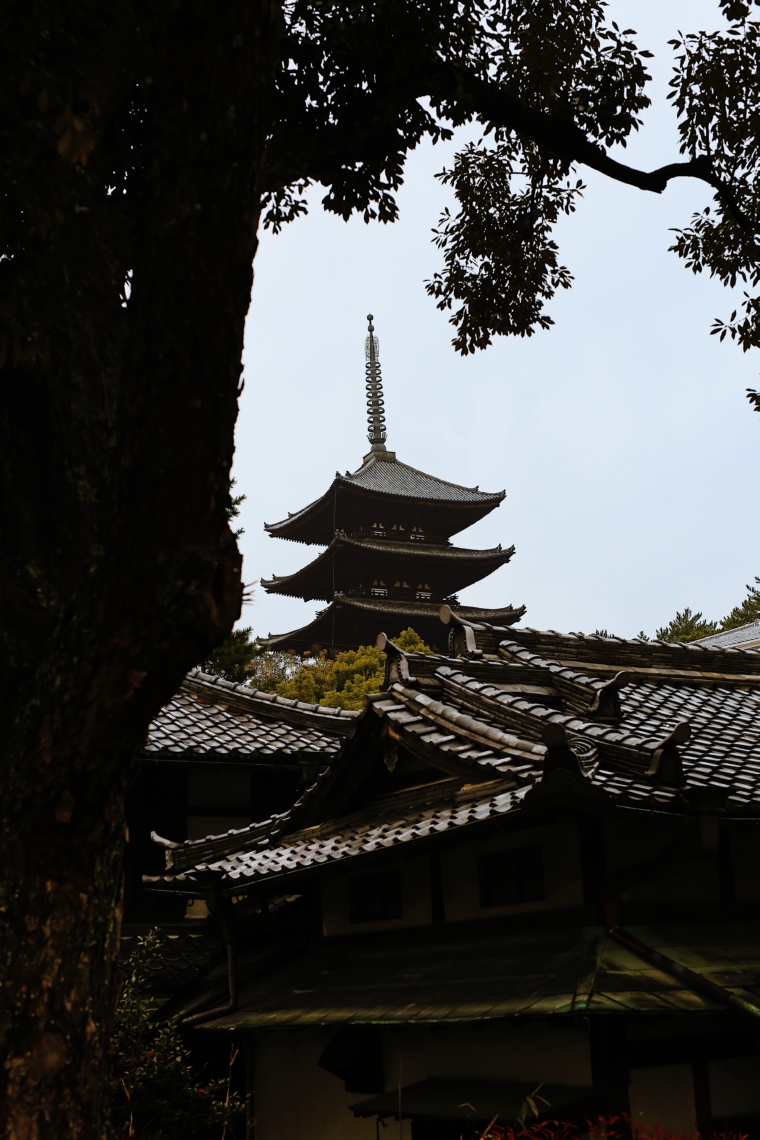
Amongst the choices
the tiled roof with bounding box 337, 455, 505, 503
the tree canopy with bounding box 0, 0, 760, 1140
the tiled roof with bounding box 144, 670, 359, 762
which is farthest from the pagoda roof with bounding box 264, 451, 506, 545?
the tree canopy with bounding box 0, 0, 760, 1140

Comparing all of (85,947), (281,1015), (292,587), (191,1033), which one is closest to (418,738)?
(281,1015)

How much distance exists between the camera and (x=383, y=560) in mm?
39531

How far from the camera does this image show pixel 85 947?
364 centimetres

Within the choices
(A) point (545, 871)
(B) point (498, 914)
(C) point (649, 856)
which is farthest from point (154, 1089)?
(C) point (649, 856)

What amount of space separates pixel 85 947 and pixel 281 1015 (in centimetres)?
589

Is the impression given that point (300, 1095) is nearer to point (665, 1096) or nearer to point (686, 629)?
point (665, 1096)

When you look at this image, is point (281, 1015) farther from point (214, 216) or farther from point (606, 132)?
point (606, 132)

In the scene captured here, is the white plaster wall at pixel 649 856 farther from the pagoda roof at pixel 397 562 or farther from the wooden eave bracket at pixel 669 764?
the pagoda roof at pixel 397 562

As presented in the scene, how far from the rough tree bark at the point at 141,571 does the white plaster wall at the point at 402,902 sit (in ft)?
18.6

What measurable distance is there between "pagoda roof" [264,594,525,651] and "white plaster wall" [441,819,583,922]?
28.7 metres

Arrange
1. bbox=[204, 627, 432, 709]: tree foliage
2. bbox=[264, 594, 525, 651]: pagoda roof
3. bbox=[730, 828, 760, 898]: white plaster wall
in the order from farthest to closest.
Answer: bbox=[264, 594, 525, 651]: pagoda roof, bbox=[204, 627, 432, 709]: tree foliage, bbox=[730, 828, 760, 898]: white plaster wall

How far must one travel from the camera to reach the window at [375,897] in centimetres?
945

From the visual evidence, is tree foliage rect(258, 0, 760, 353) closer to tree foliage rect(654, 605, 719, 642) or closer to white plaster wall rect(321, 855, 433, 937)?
white plaster wall rect(321, 855, 433, 937)

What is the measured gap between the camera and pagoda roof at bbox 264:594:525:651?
125 ft
